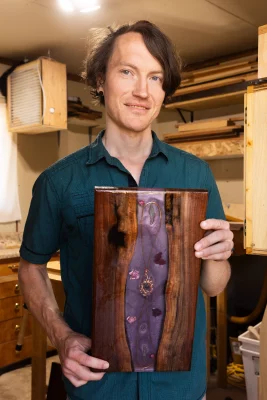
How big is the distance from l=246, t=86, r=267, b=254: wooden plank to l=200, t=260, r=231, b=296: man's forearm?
832mm

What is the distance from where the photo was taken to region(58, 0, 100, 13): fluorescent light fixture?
8.42 feet

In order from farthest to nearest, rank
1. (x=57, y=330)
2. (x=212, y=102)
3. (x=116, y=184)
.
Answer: (x=212, y=102) < (x=116, y=184) < (x=57, y=330)

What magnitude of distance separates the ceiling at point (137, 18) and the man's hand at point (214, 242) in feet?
5.93

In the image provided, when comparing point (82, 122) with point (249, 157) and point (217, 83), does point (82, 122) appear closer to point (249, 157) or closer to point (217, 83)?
point (217, 83)

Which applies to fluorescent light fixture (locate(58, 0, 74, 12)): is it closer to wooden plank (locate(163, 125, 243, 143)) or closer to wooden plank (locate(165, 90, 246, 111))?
wooden plank (locate(165, 90, 246, 111))

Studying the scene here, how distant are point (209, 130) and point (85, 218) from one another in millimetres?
2521

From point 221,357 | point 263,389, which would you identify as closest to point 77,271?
point 263,389

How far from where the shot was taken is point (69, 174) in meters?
1.07

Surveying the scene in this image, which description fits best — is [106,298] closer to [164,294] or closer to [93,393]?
[164,294]

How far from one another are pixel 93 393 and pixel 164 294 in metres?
0.37

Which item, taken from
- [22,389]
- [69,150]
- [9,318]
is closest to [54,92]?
[69,150]

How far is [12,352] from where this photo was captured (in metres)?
3.44

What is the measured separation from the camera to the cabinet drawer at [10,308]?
3.40 m

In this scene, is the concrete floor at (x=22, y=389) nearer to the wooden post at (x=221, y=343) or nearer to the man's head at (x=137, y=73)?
the wooden post at (x=221, y=343)
